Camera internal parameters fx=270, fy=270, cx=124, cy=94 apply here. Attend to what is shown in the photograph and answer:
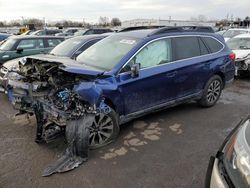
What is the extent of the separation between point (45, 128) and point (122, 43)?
197 centimetres

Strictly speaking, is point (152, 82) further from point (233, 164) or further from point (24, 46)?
point (24, 46)

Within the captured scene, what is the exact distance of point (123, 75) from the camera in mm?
4188

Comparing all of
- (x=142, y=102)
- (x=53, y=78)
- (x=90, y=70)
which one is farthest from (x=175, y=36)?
(x=53, y=78)

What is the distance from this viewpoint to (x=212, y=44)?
5.77m

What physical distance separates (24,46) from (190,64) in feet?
20.7

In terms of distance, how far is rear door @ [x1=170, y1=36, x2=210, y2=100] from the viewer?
503 cm

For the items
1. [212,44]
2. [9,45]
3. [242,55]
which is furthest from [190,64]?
[9,45]

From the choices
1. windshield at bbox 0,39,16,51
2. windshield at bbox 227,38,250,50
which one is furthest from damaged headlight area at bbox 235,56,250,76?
windshield at bbox 0,39,16,51

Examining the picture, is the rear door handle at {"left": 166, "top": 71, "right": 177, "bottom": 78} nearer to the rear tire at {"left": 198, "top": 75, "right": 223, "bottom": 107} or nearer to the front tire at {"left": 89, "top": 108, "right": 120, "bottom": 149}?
the rear tire at {"left": 198, "top": 75, "right": 223, "bottom": 107}

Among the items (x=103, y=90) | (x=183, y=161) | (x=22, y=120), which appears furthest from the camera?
(x=22, y=120)

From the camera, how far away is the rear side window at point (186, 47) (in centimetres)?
505

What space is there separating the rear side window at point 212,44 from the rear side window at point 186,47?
30 cm

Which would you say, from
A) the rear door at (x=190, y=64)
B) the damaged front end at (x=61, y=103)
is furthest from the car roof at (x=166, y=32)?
the damaged front end at (x=61, y=103)

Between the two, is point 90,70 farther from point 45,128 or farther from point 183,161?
point 183,161
